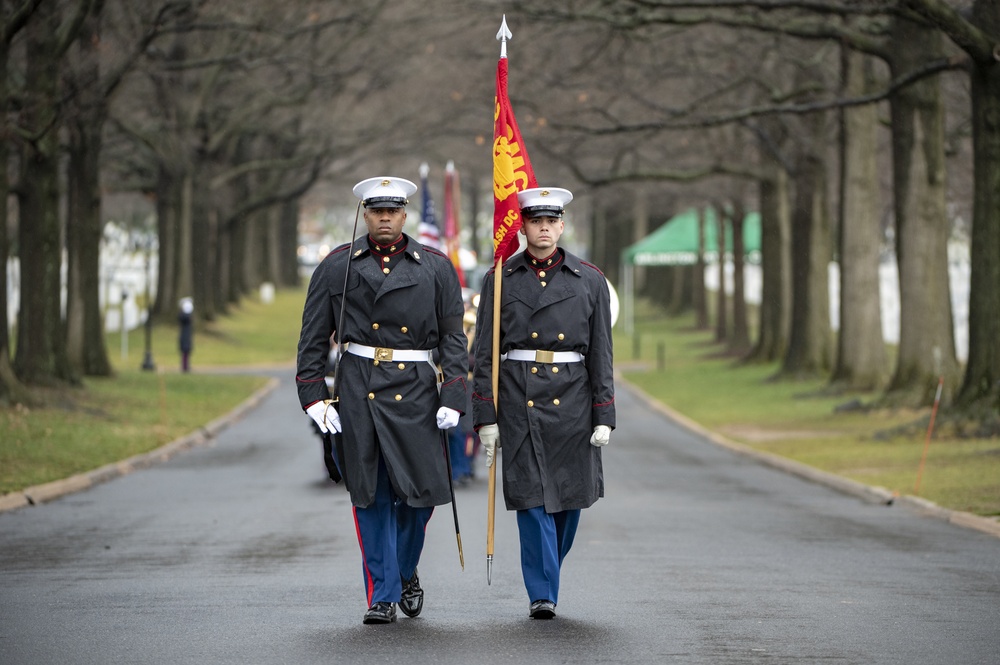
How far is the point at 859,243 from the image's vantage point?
29656 millimetres

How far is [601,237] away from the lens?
81188 millimetres

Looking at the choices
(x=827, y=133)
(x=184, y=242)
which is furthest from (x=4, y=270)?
(x=184, y=242)

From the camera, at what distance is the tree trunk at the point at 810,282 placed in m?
34.5

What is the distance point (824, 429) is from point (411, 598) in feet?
56.7

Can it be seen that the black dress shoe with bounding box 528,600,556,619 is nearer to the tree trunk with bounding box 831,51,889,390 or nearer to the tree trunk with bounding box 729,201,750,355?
the tree trunk with bounding box 831,51,889,390

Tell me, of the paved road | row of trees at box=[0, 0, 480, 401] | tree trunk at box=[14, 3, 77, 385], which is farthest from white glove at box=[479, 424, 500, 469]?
tree trunk at box=[14, 3, 77, 385]

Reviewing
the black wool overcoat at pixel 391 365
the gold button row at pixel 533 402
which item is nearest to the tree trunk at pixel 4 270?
the black wool overcoat at pixel 391 365

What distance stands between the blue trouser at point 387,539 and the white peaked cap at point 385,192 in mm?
1228

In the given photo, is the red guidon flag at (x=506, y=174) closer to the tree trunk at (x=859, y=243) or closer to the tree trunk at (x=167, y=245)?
the tree trunk at (x=859, y=243)

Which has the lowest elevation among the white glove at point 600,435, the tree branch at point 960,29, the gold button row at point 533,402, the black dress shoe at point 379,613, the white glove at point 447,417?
the black dress shoe at point 379,613

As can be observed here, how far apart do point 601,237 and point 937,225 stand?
2243 inches

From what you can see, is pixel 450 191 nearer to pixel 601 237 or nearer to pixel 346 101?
pixel 346 101

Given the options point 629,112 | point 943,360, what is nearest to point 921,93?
point 943,360

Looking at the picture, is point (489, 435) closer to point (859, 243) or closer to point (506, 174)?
point (506, 174)
